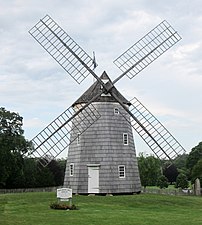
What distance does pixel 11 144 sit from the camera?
4888 centimetres

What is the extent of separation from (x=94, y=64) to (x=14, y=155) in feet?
71.2

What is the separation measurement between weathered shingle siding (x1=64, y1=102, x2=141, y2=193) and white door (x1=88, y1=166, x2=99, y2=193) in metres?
0.22

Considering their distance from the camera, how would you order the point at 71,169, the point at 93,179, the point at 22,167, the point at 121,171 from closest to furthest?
the point at 93,179, the point at 121,171, the point at 71,169, the point at 22,167

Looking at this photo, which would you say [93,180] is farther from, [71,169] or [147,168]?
[147,168]

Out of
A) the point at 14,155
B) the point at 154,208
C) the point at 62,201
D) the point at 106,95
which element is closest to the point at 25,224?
the point at 62,201

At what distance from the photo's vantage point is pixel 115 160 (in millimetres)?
30031

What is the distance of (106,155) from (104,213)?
32.6 ft

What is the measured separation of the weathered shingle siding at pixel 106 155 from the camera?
29.8m

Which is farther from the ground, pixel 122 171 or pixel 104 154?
pixel 104 154

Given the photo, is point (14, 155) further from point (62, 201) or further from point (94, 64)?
point (62, 201)

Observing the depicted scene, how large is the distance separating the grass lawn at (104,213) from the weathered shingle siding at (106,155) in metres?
2.22

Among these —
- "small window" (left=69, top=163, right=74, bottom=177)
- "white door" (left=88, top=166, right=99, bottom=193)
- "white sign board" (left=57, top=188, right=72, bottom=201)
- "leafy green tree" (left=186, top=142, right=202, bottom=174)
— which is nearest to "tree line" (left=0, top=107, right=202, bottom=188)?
"small window" (left=69, top=163, right=74, bottom=177)

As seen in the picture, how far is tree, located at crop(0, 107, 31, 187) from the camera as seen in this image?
1876 inches

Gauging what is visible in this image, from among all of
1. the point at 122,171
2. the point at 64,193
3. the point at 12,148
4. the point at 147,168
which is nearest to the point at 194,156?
the point at 147,168
